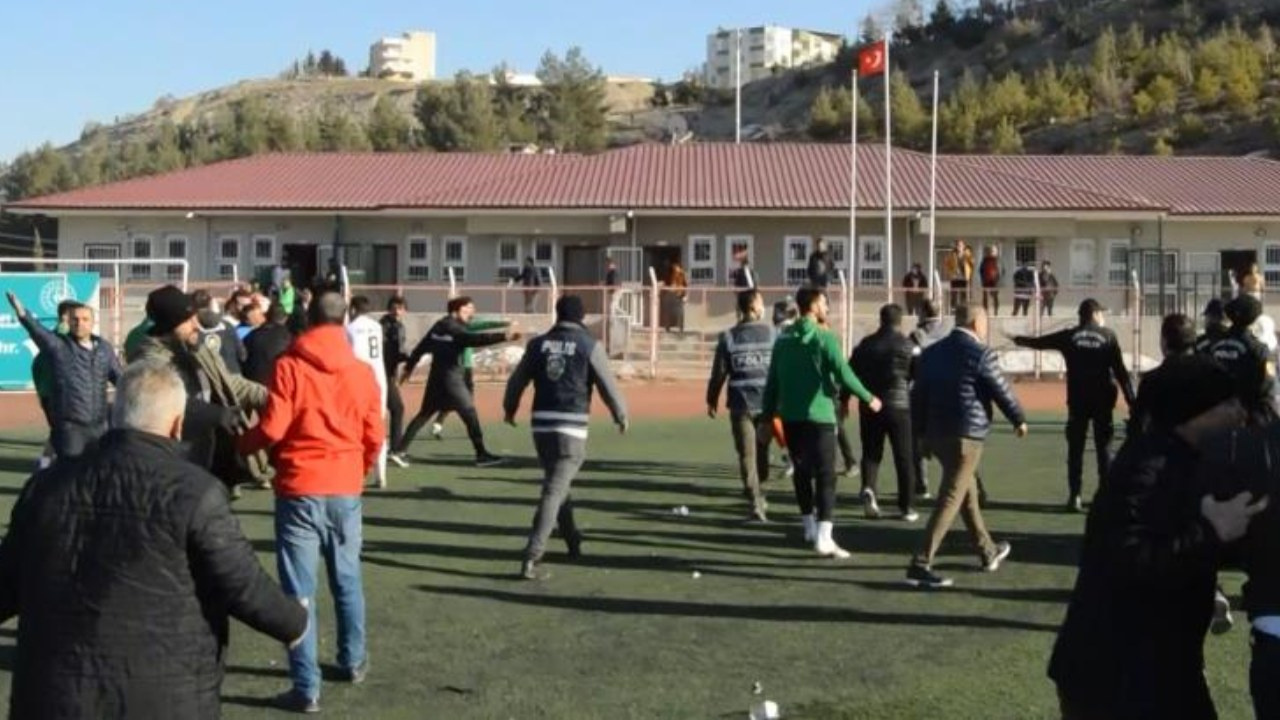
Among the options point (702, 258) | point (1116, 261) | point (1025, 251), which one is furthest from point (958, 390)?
point (1116, 261)

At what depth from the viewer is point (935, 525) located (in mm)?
11180

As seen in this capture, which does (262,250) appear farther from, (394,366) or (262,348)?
(262,348)

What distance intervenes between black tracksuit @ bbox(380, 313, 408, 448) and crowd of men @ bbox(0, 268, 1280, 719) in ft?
0.31

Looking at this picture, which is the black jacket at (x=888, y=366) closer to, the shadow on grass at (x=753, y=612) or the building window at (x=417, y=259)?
the shadow on grass at (x=753, y=612)

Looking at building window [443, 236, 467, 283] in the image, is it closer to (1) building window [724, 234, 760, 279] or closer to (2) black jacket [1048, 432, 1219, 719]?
(1) building window [724, 234, 760, 279]

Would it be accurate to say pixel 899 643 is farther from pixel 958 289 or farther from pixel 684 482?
pixel 958 289

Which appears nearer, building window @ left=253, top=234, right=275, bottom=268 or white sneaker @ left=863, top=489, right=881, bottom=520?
white sneaker @ left=863, top=489, right=881, bottom=520

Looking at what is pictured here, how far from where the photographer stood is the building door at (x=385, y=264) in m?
47.3

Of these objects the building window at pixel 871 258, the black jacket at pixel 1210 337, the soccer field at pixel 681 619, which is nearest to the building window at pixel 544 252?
the building window at pixel 871 258

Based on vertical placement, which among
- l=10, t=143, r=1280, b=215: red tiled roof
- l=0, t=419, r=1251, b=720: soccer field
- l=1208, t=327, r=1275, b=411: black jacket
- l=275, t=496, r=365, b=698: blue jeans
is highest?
l=10, t=143, r=1280, b=215: red tiled roof

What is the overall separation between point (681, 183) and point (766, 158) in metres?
4.40

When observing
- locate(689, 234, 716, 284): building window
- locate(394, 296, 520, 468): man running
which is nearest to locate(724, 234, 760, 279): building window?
locate(689, 234, 716, 284): building window

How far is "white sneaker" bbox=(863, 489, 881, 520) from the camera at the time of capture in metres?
14.7

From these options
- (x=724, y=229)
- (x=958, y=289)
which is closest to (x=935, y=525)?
(x=958, y=289)
